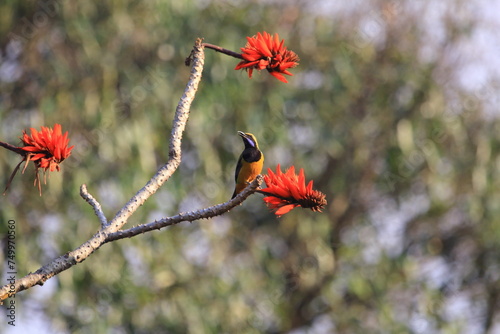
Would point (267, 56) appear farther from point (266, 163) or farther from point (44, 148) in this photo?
point (266, 163)

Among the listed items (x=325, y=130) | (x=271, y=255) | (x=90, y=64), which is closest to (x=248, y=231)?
(x=271, y=255)

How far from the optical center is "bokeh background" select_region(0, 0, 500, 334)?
734 cm

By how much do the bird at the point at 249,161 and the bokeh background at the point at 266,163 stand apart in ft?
12.1

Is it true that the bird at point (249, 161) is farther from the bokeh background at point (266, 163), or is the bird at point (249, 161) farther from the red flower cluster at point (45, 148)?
the bokeh background at point (266, 163)

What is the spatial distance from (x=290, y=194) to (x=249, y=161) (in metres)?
1.58

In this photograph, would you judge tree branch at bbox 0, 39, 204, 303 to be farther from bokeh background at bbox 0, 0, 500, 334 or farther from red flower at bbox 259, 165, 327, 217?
bokeh background at bbox 0, 0, 500, 334

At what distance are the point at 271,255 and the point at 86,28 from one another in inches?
146

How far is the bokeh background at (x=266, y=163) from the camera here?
734 centimetres

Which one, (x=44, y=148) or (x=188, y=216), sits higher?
(x=44, y=148)

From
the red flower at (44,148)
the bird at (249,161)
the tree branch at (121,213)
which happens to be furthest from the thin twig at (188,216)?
the bird at (249,161)

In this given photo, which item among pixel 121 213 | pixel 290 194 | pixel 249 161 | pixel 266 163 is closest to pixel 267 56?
pixel 290 194

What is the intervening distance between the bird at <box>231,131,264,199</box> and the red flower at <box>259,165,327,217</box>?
1.47 m

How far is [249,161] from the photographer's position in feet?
10.7

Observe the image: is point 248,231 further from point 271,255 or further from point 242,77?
point 242,77
